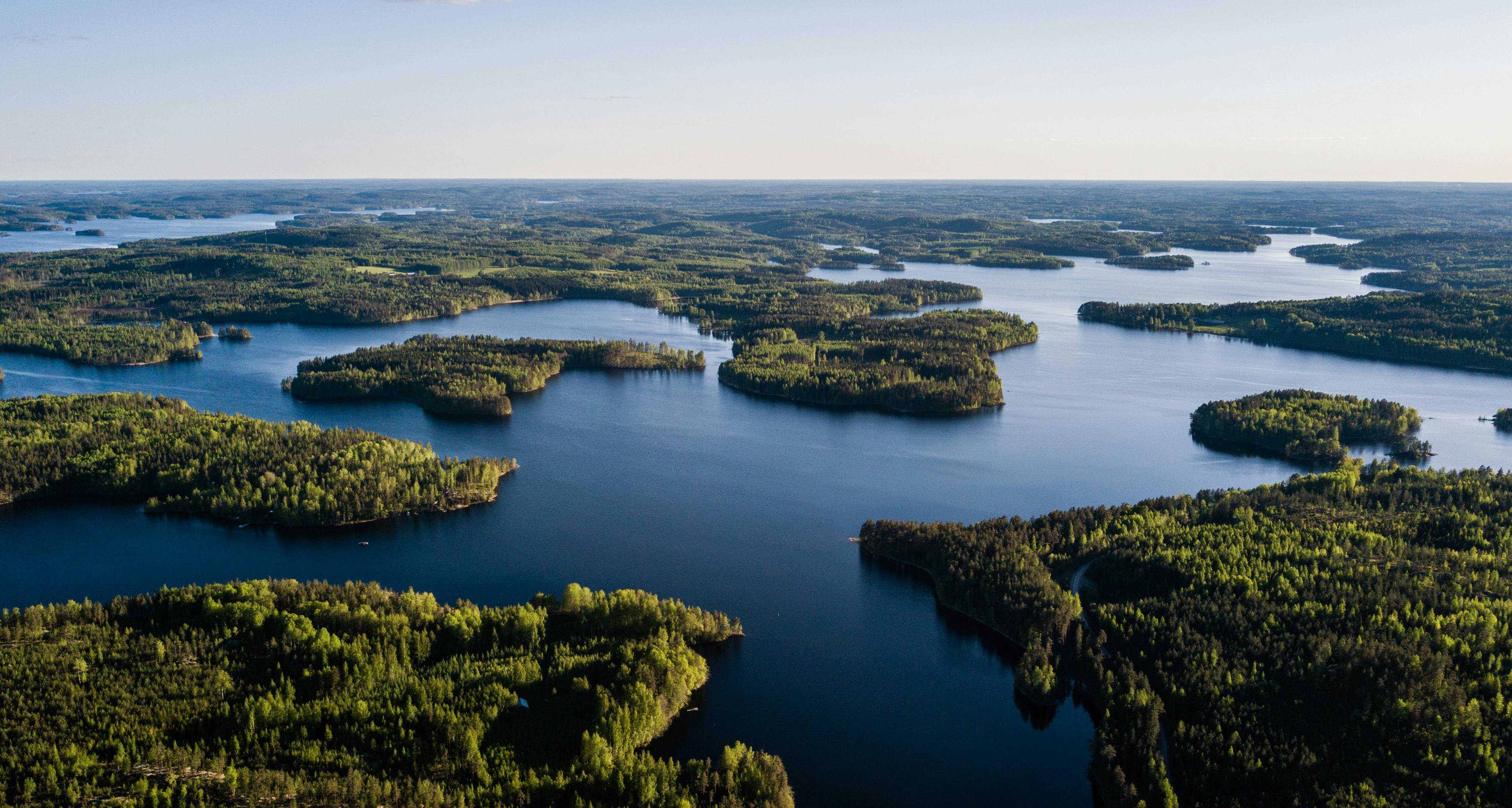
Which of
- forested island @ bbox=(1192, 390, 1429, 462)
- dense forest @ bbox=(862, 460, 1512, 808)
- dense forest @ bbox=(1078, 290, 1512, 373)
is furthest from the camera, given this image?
dense forest @ bbox=(1078, 290, 1512, 373)

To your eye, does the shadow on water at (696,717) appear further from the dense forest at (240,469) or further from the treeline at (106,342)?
the treeline at (106,342)

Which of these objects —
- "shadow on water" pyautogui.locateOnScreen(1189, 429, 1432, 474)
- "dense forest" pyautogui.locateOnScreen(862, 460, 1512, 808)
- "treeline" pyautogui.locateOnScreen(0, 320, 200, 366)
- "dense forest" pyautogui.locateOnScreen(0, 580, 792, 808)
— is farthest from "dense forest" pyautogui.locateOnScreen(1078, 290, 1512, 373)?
"treeline" pyautogui.locateOnScreen(0, 320, 200, 366)

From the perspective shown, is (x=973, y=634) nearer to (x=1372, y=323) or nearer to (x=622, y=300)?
(x=1372, y=323)

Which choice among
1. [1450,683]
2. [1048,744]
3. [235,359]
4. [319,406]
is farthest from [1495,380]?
[235,359]

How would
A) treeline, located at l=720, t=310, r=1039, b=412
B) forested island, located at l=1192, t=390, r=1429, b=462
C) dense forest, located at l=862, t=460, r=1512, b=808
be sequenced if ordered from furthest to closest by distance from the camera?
treeline, located at l=720, t=310, r=1039, b=412 → forested island, located at l=1192, t=390, r=1429, b=462 → dense forest, located at l=862, t=460, r=1512, b=808

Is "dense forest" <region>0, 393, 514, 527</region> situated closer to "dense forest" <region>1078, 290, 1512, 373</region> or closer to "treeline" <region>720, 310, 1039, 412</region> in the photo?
"treeline" <region>720, 310, 1039, 412</region>

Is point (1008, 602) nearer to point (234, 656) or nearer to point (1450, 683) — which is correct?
point (1450, 683)

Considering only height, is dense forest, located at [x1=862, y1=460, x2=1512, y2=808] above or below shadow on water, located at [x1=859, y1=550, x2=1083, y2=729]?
above
